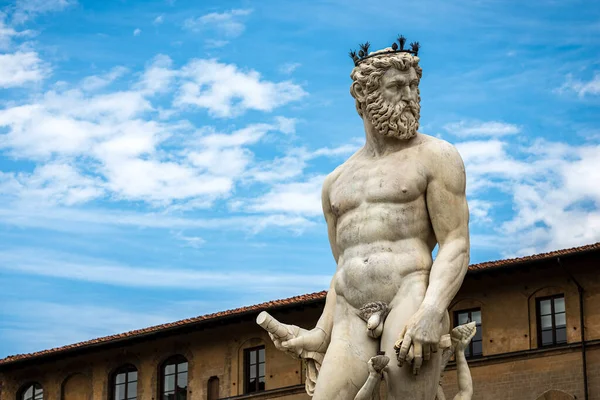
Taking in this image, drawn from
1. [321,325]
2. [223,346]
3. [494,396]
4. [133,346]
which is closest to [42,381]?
[133,346]

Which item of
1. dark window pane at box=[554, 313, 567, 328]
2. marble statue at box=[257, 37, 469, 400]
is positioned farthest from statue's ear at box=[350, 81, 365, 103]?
dark window pane at box=[554, 313, 567, 328]

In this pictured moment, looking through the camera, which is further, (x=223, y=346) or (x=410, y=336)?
(x=223, y=346)

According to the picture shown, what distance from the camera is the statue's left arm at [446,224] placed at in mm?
13680

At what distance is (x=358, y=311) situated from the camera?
46.0 ft

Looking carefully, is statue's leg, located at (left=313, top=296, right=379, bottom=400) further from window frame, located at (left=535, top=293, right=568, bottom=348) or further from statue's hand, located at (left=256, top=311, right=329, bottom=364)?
window frame, located at (left=535, top=293, right=568, bottom=348)

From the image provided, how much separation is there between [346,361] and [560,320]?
133 feet

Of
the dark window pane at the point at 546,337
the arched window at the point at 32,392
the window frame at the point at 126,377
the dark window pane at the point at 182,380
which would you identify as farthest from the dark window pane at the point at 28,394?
the dark window pane at the point at 546,337

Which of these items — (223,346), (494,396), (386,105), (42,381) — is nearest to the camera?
(386,105)

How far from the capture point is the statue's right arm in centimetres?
1445

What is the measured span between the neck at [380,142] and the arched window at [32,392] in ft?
179

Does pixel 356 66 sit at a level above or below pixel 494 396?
below

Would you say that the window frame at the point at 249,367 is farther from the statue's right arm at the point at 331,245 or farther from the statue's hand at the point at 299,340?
the statue's hand at the point at 299,340

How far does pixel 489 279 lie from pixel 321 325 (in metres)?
40.4

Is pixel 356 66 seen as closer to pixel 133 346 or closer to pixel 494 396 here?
pixel 494 396
